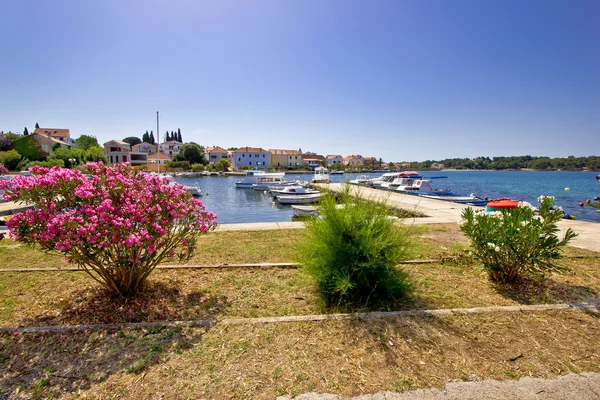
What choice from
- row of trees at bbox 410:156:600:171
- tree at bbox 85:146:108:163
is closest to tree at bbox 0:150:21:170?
tree at bbox 85:146:108:163

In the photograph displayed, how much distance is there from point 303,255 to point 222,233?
488 centimetres

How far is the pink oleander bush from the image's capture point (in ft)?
10.0

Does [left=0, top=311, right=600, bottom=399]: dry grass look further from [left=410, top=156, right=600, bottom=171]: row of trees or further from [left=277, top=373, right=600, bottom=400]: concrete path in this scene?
[left=410, top=156, right=600, bottom=171]: row of trees

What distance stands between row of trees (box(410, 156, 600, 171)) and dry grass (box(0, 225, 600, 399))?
160 metres

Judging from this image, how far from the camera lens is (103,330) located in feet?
10.1

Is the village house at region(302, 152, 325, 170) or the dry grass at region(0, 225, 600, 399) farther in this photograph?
the village house at region(302, 152, 325, 170)

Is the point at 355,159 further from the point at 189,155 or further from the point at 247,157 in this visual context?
the point at 189,155

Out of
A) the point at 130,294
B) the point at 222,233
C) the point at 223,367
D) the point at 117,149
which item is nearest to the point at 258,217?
the point at 222,233

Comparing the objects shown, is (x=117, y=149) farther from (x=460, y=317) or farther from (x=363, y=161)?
(x=363, y=161)

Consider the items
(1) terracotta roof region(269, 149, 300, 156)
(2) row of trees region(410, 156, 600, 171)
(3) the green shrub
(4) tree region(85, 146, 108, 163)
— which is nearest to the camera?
(3) the green shrub

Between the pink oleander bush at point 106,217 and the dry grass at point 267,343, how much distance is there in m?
0.64

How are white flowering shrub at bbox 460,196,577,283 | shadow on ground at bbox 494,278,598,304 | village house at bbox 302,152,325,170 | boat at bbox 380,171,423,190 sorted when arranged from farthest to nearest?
village house at bbox 302,152,325,170
boat at bbox 380,171,423,190
shadow on ground at bbox 494,278,598,304
white flowering shrub at bbox 460,196,577,283

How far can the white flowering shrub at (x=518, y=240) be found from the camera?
3743mm

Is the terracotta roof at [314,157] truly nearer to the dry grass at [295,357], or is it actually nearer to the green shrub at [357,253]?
the green shrub at [357,253]
